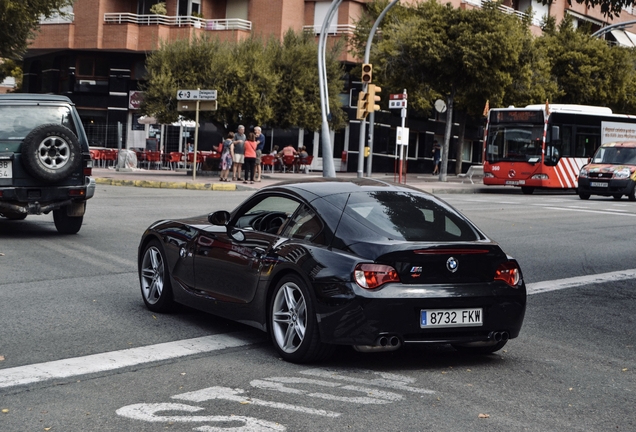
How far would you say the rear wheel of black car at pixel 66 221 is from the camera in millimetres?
14500

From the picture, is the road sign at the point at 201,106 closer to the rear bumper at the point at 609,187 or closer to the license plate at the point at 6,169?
the rear bumper at the point at 609,187

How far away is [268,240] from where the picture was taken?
7.15 metres

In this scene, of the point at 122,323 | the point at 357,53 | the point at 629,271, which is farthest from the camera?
the point at 357,53

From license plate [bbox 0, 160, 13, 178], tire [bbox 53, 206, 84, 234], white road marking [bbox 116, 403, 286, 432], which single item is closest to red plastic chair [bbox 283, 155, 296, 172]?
tire [bbox 53, 206, 84, 234]

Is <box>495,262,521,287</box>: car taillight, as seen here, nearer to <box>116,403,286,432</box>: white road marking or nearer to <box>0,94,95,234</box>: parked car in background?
<box>116,403,286,432</box>: white road marking

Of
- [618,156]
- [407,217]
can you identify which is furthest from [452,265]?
[618,156]

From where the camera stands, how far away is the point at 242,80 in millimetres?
37906

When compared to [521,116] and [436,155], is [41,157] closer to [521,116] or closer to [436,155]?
[521,116]

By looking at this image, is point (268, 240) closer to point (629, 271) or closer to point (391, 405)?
point (391, 405)

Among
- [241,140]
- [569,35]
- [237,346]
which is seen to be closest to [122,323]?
[237,346]

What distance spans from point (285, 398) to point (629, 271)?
27.8 ft

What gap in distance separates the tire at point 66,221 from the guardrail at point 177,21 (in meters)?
35.7

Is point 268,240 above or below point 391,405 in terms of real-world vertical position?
above

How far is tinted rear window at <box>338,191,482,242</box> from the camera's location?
22.3 ft
